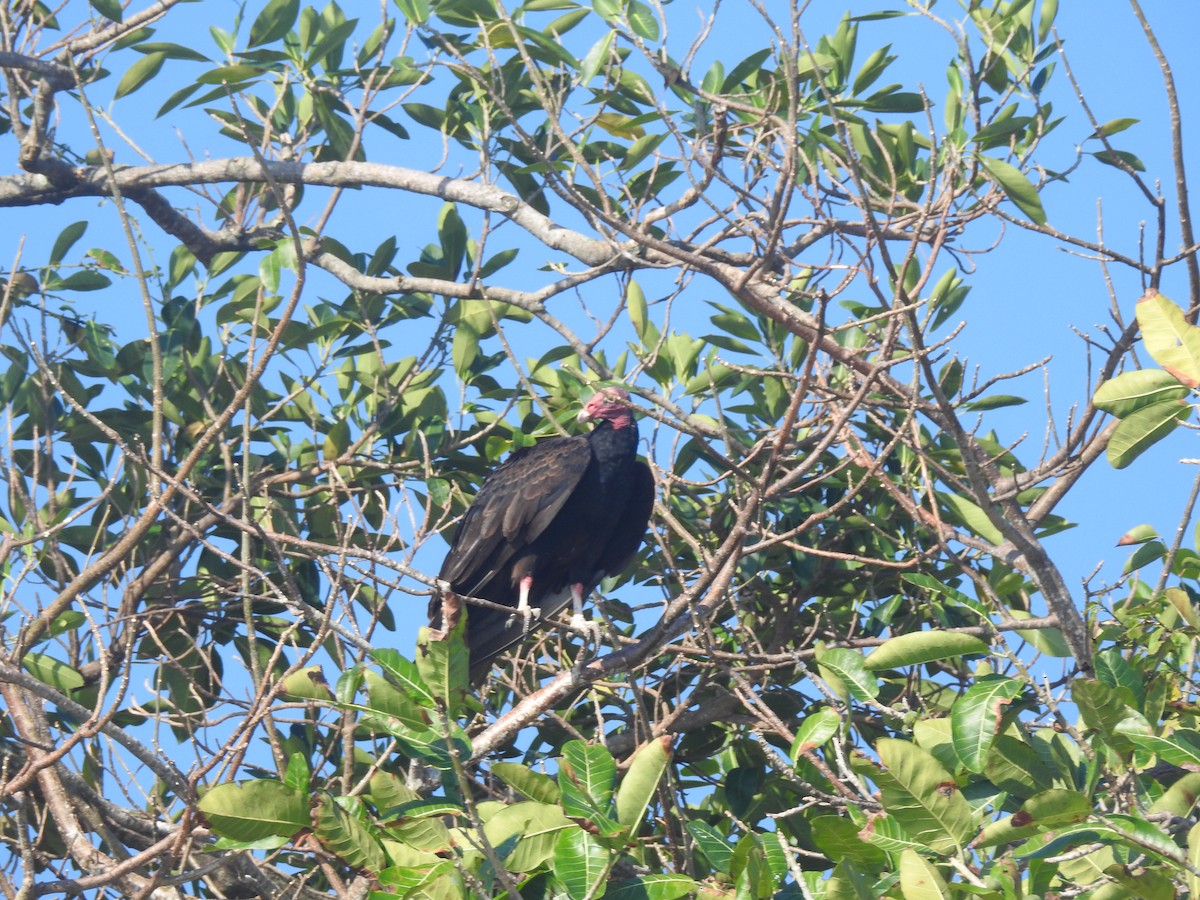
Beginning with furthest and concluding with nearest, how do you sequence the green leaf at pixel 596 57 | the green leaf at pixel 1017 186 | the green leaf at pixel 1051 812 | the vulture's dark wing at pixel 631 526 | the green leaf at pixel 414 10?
the vulture's dark wing at pixel 631 526, the green leaf at pixel 414 10, the green leaf at pixel 596 57, the green leaf at pixel 1017 186, the green leaf at pixel 1051 812

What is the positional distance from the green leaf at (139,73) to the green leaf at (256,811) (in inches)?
108

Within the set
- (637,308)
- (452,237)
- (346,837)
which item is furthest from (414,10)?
(346,837)

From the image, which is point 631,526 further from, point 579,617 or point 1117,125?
point 1117,125

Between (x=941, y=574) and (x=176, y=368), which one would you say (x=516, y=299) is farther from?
(x=941, y=574)

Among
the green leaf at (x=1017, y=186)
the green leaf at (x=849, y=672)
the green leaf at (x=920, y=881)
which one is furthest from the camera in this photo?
the green leaf at (x=1017, y=186)

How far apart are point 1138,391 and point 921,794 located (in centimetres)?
77

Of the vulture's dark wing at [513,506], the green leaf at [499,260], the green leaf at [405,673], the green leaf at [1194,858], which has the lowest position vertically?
the green leaf at [1194,858]

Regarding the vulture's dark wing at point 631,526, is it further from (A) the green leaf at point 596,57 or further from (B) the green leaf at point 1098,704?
(B) the green leaf at point 1098,704

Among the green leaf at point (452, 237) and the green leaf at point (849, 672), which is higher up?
the green leaf at point (452, 237)

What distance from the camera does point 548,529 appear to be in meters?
4.35

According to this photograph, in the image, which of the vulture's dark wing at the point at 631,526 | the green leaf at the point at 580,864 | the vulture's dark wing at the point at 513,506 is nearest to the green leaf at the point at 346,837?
the green leaf at the point at 580,864

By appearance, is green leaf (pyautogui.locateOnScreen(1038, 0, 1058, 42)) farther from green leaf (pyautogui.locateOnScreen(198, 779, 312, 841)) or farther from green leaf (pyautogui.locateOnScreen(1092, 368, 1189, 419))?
green leaf (pyautogui.locateOnScreen(198, 779, 312, 841))

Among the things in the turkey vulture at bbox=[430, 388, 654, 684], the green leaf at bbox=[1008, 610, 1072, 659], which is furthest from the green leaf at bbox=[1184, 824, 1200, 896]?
the turkey vulture at bbox=[430, 388, 654, 684]

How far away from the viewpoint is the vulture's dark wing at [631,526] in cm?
445
